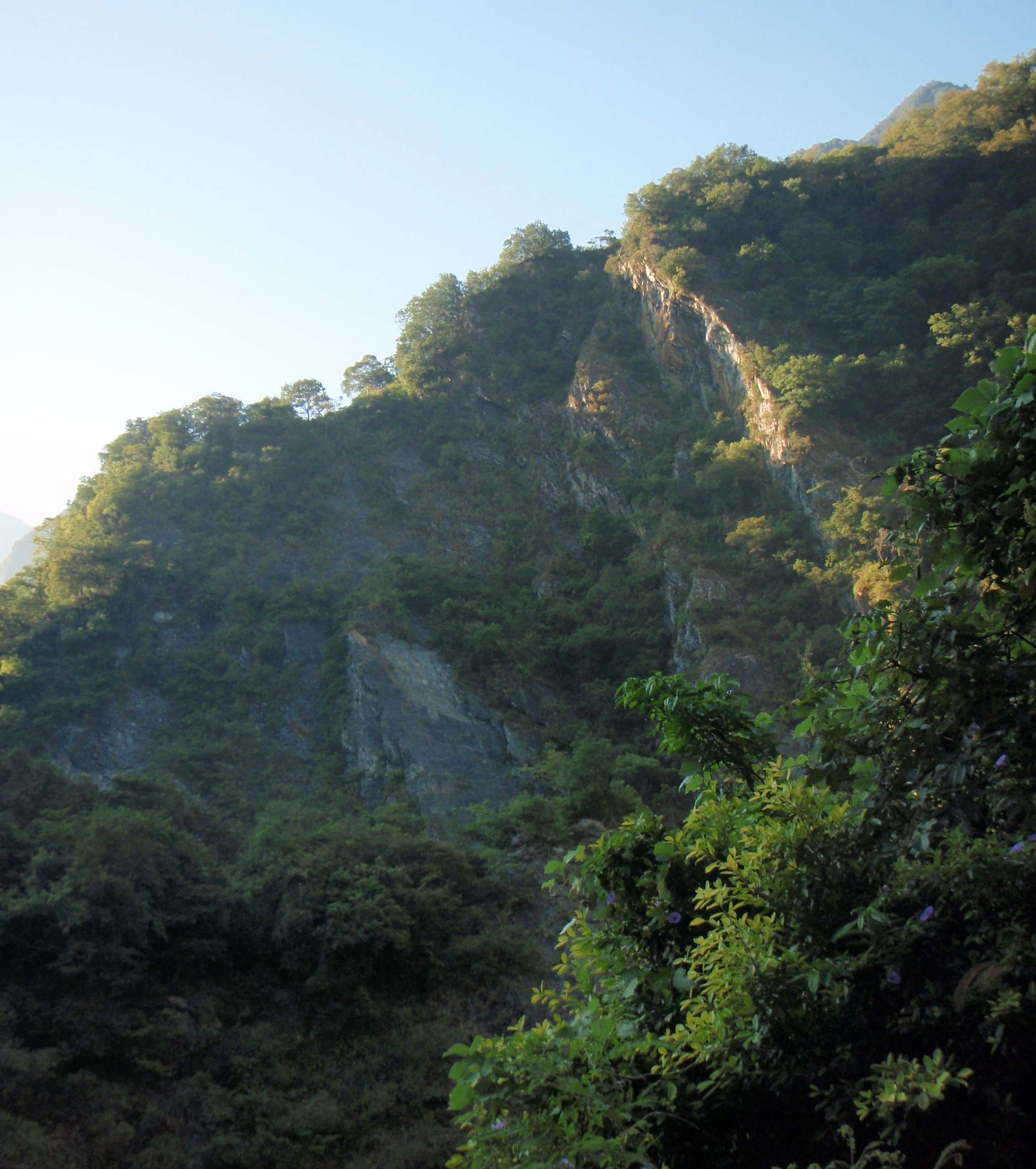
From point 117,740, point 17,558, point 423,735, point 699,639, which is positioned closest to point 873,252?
point 699,639

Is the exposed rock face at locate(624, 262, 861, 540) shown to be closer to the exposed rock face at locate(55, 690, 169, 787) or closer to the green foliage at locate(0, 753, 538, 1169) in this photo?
the green foliage at locate(0, 753, 538, 1169)

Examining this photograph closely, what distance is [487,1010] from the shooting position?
998 centimetres

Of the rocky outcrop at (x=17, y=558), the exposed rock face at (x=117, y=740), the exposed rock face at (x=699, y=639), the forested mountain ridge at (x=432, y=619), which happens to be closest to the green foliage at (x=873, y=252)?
the forested mountain ridge at (x=432, y=619)

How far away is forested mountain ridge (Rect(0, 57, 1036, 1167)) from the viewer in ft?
30.3

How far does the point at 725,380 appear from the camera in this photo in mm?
26719

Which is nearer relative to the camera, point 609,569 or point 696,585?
point 696,585

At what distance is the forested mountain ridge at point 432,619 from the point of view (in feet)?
30.3

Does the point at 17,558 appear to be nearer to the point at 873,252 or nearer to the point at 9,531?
the point at 9,531

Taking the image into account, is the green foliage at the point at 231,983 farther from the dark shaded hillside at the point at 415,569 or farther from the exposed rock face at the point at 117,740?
the exposed rock face at the point at 117,740

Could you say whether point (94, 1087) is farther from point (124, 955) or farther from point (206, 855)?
point (206, 855)

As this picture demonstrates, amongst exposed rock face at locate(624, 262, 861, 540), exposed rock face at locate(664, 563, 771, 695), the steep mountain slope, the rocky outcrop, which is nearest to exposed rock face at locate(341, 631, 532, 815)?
exposed rock face at locate(664, 563, 771, 695)

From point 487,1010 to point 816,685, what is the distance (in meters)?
8.38

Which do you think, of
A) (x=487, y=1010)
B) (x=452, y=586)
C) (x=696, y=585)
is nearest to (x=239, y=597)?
(x=452, y=586)

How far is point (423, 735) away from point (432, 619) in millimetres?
4750
